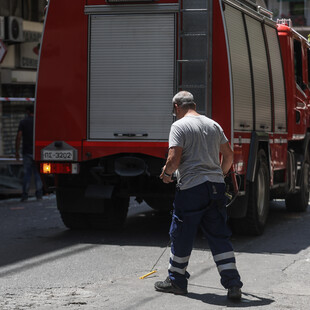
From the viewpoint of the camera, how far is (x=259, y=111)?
36.8 feet

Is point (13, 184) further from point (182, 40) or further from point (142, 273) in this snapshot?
point (142, 273)

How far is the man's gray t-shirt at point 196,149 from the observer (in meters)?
7.01

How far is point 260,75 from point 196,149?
4499 mm

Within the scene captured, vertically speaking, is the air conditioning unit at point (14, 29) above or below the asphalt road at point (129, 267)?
above

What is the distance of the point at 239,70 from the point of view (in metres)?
10.4

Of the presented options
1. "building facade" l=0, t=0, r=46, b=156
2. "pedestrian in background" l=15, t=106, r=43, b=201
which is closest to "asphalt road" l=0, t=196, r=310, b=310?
"pedestrian in background" l=15, t=106, r=43, b=201

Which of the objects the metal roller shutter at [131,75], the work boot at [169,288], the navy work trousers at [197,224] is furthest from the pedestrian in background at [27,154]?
the navy work trousers at [197,224]

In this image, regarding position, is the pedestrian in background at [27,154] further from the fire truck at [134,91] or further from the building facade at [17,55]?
the building facade at [17,55]

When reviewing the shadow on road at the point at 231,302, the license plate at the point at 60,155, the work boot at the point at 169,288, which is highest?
the license plate at the point at 60,155

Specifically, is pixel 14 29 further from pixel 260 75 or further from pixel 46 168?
pixel 46 168

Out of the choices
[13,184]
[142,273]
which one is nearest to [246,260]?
[142,273]

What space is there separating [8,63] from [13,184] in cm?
752

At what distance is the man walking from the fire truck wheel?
699 centimetres

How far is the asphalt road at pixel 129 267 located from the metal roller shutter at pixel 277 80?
1507 millimetres
